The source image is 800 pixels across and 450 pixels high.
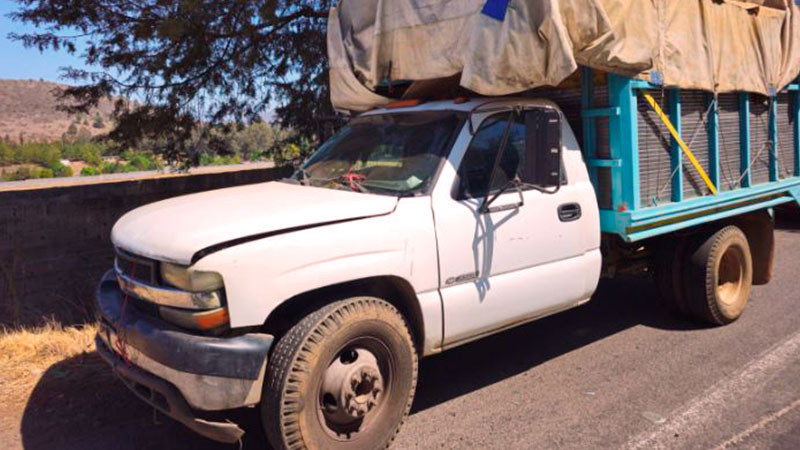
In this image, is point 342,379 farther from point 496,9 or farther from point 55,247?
point 55,247

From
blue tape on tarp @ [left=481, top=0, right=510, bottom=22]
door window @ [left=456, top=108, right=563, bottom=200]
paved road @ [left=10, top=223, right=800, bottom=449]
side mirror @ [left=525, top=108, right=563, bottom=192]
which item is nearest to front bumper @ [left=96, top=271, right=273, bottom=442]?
paved road @ [left=10, top=223, right=800, bottom=449]

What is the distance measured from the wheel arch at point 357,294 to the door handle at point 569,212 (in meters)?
1.32

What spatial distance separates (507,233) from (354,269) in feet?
3.88

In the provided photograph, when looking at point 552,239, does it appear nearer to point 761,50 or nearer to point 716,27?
point 716,27

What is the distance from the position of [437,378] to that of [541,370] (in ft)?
2.58

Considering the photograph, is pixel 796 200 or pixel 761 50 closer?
pixel 761 50

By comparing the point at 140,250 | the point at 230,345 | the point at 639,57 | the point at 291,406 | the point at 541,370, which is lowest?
the point at 541,370

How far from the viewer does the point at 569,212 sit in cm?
457

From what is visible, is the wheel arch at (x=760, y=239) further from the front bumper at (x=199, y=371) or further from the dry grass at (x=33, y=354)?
the dry grass at (x=33, y=354)

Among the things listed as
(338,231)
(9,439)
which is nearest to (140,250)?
(338,231)

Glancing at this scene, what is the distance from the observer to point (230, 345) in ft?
10.3

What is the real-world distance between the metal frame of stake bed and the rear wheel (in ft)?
0.85

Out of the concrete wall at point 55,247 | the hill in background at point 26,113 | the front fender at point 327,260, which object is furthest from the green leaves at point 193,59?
the hill in background at point 26,113

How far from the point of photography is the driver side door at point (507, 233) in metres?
3.95
